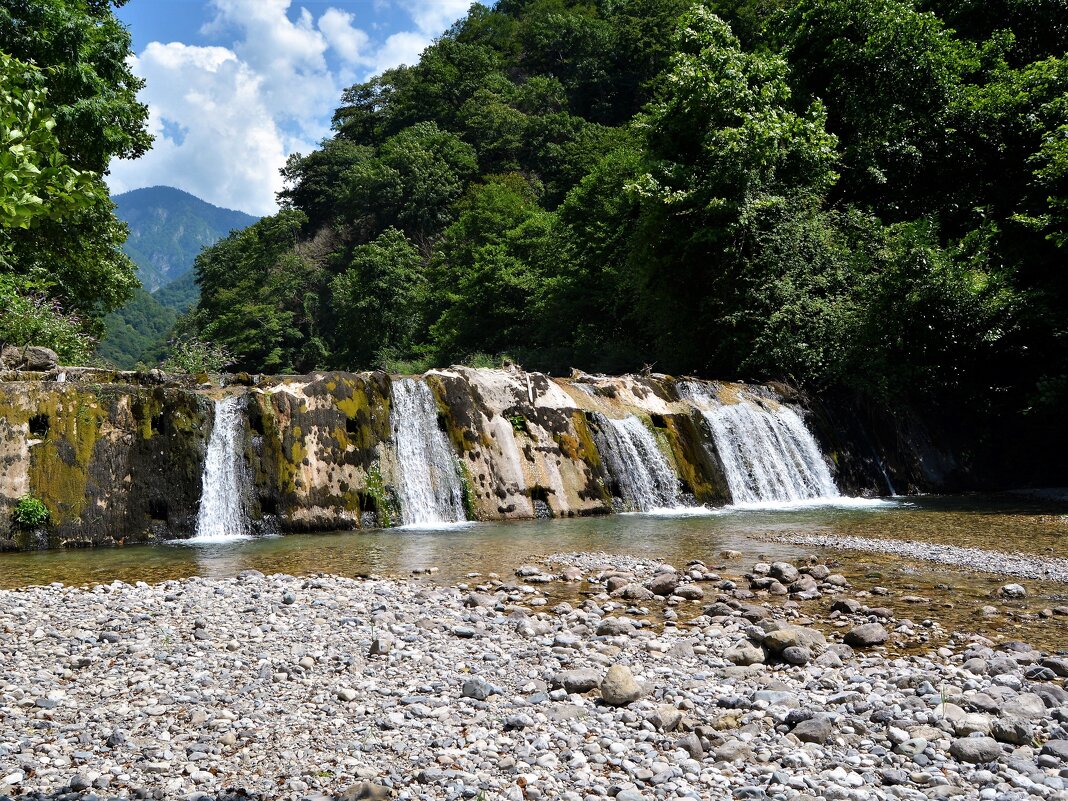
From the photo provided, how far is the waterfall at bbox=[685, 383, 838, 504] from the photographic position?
754 inches

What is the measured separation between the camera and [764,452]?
19.8m

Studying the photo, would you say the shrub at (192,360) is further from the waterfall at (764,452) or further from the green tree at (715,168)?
the waterfall at (764,452)

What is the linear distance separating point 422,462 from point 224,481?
4.08 metres

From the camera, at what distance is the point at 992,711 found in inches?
186

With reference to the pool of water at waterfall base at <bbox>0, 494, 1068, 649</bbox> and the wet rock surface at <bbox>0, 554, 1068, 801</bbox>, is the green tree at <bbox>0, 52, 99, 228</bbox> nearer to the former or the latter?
the wet rock surface at <bbox>0, 554, 1068, 801</bbox>

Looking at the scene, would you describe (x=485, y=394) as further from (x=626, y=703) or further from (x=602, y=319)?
(x=602, y=319)

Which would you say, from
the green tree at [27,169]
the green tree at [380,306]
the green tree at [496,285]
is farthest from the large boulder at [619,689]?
the green tree at [380,306]

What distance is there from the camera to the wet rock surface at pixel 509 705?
3.95 m

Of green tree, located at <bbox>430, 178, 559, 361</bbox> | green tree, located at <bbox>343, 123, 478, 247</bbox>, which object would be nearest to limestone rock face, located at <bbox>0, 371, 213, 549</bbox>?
green tree, located at <bbox>430, 178, 559, 361</bbox>

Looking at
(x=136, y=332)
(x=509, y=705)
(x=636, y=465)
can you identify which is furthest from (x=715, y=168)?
(x=136, y=332)

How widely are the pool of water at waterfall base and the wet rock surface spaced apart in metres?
1.28

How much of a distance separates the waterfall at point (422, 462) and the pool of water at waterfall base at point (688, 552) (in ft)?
3.55

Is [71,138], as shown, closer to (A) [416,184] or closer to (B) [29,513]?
(B) [29,513]

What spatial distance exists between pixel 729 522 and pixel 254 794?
12408mm
